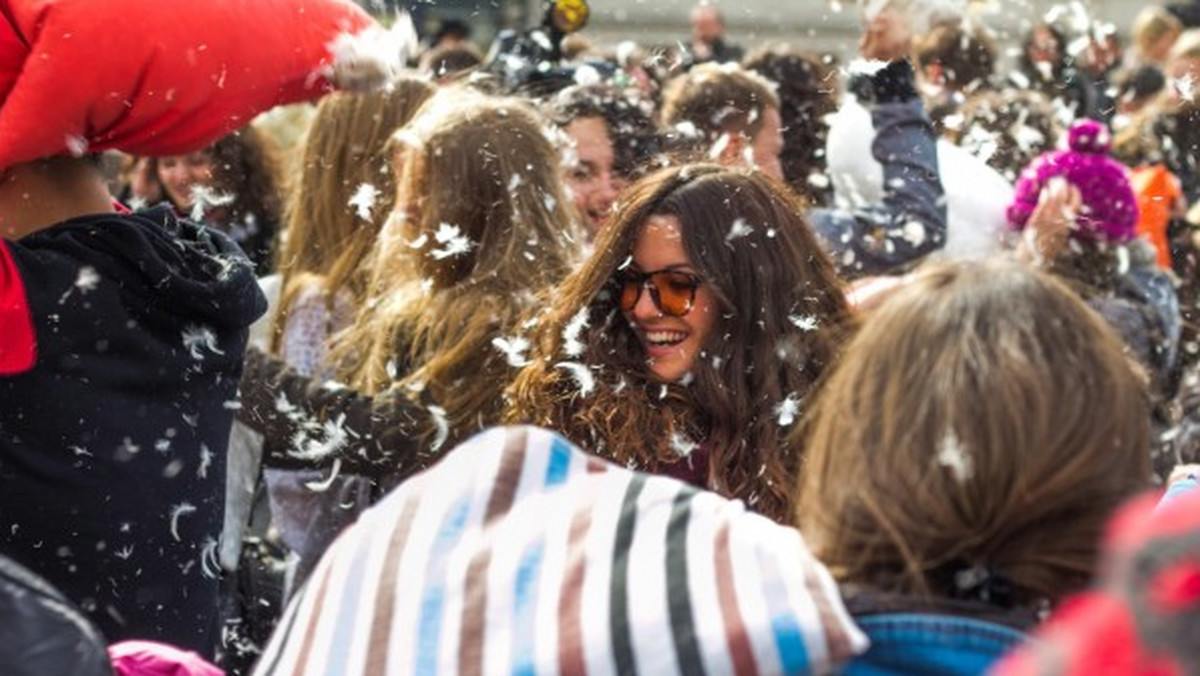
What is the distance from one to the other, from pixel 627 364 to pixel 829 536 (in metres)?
1.49

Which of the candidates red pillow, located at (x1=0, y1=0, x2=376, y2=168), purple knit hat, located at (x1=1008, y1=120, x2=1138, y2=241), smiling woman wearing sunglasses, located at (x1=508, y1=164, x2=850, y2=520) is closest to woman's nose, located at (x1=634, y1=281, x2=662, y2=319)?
smiling woman wearing sunglasses, located at (x1=508, y1=164, x2=850, y2=520)

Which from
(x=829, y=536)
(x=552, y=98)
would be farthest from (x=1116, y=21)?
(x=829, y=536)

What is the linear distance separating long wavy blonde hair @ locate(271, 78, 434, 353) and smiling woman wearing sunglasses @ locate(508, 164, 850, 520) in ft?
3.36

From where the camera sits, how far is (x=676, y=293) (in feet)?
10.6

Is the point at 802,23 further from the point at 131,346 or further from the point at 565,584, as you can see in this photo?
the point at 565,584

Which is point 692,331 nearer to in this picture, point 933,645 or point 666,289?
point 666,289

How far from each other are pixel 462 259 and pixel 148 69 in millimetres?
1065

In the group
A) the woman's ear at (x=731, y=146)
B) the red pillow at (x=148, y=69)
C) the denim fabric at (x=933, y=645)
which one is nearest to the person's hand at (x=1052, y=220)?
the woman's ear at (x=731, y=146)

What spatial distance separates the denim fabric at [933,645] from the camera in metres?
1.66

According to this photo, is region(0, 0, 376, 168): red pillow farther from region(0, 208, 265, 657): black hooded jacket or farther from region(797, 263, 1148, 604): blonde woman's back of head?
region(797, 263, 1148, 604): blonde woman's back of head

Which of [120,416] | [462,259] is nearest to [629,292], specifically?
[462,259]

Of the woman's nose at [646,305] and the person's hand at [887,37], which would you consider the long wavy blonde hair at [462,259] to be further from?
the person's hand at [887,37]

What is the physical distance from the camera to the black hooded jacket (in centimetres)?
286

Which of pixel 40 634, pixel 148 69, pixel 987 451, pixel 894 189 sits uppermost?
pixel 987 451
